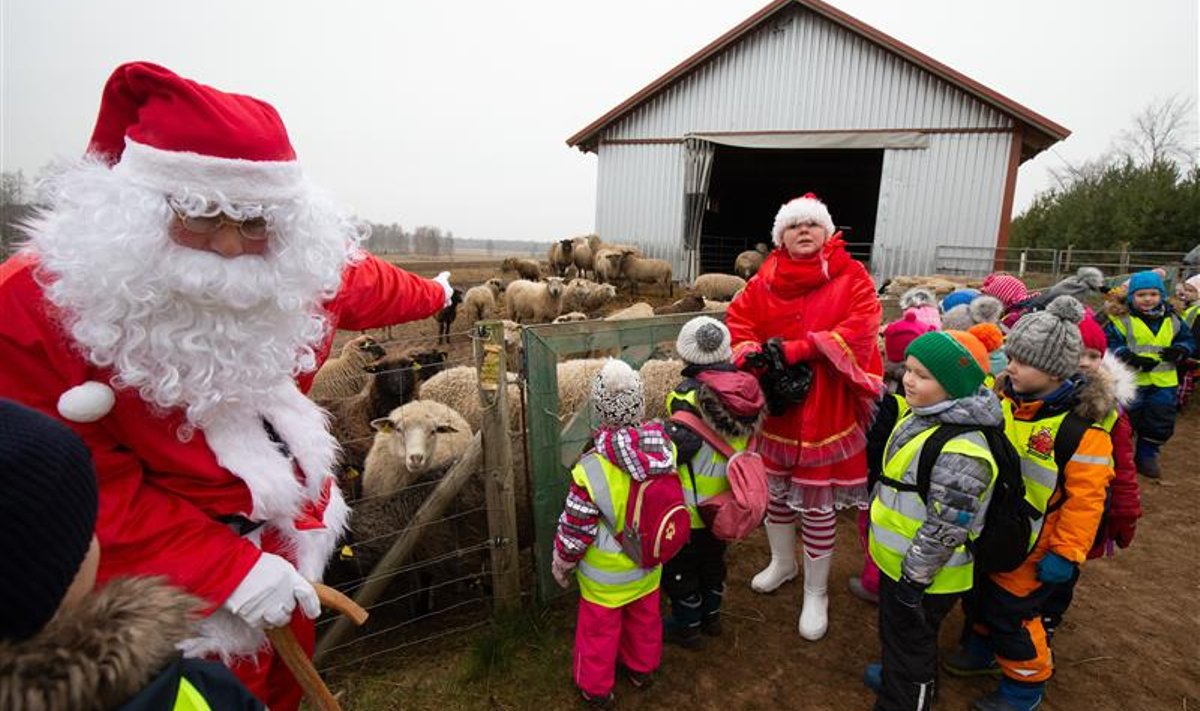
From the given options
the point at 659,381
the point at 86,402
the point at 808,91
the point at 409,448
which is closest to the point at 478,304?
the point at 659,381

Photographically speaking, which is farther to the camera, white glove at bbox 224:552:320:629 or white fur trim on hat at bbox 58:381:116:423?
white glove at bbox 224:552:320:629

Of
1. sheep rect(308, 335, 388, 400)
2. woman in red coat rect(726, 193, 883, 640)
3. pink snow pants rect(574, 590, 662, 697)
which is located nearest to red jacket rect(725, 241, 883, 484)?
woman in red coat rect(726, 193, 883, 640)

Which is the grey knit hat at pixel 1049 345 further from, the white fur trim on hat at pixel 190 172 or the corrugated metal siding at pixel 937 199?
the corrugated metal siding at pixel 937 199

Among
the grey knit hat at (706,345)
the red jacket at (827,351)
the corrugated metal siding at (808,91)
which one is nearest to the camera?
the grey knit hat at (706,345)

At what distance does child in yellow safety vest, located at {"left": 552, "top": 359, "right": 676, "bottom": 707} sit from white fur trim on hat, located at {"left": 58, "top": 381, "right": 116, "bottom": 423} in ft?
5.33

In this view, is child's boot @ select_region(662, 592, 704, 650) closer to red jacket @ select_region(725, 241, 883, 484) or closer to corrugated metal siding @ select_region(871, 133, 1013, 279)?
red jacket @ select_region(725, 241, 883, 484)

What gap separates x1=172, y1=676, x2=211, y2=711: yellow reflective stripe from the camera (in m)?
0.91

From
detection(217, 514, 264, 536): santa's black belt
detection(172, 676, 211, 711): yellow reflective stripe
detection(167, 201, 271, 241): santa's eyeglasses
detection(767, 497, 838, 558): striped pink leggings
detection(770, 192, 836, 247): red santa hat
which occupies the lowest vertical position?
detection(767, 497, 838, 558): striped pink leggings

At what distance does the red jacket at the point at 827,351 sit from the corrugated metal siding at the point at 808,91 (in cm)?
1400

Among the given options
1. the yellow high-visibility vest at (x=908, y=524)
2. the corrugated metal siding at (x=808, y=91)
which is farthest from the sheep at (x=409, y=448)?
the corrugated metal siding at (x=808, y=91)

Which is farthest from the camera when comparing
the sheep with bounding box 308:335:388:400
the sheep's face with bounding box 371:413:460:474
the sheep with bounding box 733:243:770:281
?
the sheep with bounding box 733:243:770:281

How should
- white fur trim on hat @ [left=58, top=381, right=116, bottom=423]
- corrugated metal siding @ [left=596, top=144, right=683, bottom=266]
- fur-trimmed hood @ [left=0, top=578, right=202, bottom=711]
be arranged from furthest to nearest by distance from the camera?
corrugated metal siding @ [left=596, top=144, right=683, bottom=266], white fur trim on hat @ [left=58, top=381, right=116, bottom=423], fur-trimmed hood @ [left=0, top=578, right=202, bottom=711]

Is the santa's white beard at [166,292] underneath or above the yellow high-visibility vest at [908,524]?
above

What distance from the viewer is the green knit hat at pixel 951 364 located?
7.31 ft
